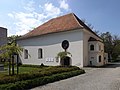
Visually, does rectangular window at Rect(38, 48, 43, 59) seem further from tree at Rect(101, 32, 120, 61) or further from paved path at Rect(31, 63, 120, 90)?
tree at Rect(101, 32, 120, 61)

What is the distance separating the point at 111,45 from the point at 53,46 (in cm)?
4361

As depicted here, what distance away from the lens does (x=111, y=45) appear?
260 feet

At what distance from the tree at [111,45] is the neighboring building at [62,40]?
36.7 metres

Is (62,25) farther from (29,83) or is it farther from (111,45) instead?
(111,45)

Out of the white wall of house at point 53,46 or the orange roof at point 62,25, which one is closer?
the white wall of house at point 53,46

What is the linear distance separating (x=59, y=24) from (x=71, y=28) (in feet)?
19.7

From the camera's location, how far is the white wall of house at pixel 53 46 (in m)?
36.8

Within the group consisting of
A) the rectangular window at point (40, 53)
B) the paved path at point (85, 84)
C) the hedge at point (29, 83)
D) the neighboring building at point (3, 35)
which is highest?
the neighboring building at point (3, 35)

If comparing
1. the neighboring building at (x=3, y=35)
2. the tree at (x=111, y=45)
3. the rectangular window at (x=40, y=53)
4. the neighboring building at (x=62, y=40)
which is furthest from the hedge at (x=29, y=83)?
the tree at (x=111, y=45)

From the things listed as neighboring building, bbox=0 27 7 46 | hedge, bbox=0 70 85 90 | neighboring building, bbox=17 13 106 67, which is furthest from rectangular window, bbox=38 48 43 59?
hedge, bbox=0 70 85 90

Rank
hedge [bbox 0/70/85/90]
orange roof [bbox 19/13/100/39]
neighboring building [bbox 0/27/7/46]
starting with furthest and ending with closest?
neighboring building [bbox 0/27/7/46] → orange roof [bbox 19/13/100/39] → hedge [bbox 0/70/85/90]

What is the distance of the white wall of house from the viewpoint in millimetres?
36812

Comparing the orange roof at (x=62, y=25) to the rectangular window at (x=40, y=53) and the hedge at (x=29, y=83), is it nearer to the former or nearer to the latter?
the rectangular window at (x=40, y=53)

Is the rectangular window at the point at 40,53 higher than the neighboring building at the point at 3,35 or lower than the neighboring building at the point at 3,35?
lower
